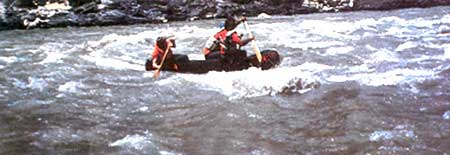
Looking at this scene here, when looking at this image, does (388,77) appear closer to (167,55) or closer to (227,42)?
(227,42)

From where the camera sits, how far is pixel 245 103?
10109mm

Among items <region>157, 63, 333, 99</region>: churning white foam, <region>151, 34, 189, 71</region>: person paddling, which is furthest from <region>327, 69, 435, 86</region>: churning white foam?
<region>151, 34, 189, 71</region>: person paddling

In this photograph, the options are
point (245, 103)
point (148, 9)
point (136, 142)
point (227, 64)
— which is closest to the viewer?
point (136, 142)

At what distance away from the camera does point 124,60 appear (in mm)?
16625

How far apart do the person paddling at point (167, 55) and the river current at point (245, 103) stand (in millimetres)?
316

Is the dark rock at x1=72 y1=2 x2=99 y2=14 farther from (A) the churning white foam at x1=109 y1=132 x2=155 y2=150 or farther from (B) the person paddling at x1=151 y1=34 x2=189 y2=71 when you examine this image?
(A) the churning white foam at x1=109 y1=132 x2=155 y2=150

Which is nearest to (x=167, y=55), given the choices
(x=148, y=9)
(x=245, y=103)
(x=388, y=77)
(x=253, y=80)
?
(x=253, y=80)

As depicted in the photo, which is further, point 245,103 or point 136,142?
point 245,103

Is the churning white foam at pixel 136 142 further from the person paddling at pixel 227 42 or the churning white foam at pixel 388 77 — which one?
the churning white foam at pixel 388 77

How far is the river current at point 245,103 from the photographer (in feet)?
25.8

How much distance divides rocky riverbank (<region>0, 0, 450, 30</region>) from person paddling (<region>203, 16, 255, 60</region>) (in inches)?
738

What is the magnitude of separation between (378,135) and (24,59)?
1256 centimetres

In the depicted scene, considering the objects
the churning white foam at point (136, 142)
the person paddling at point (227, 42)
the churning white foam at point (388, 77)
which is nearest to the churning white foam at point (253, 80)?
the person paddling at point (227, 42)

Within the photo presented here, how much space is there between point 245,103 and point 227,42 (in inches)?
105
